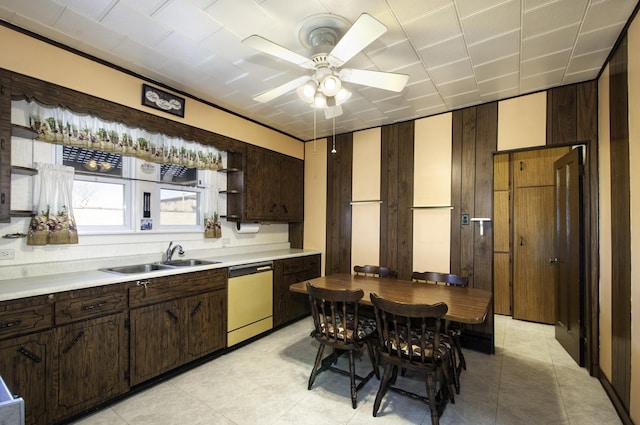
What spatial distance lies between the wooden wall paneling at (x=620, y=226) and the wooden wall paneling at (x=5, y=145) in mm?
4351

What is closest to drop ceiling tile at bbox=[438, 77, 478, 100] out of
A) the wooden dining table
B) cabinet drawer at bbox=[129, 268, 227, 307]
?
the wooden dining table

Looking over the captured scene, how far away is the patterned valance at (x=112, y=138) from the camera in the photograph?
7.53 feet

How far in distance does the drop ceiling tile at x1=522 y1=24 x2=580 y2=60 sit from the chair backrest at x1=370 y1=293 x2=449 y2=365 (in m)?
2.11

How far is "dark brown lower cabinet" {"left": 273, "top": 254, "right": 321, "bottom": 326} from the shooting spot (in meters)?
3.78

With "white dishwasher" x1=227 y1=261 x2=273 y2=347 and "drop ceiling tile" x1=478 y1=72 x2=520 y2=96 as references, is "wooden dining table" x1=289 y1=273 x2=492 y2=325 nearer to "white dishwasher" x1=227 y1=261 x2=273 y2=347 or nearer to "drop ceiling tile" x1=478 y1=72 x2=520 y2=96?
"white dishwasher" x1=227 y1=261 x2=273 y2=347

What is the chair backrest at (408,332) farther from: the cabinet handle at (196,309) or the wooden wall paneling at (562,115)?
the wooden wall paneling at (562,115)

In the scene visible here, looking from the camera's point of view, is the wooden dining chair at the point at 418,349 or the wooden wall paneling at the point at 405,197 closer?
the wooden dining chair at the point at 418,349

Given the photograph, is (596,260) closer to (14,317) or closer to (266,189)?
(266,189)

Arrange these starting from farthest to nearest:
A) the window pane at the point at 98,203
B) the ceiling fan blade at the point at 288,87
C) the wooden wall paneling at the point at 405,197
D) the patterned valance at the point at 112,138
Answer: the wooden wall paneling at the point at 405,197, the window pane at the point at 98,203, the patterned valance at the point at 112,138, the ceiling fan blade at the point at 288,87

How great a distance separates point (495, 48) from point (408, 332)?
230cm

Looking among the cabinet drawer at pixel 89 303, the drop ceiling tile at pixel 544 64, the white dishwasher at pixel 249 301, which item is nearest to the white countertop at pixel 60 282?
the cabinet drawer at pixel 89 303

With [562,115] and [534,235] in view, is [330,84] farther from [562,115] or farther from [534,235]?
[534,235]

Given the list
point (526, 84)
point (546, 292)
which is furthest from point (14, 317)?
A: point (546, 292)

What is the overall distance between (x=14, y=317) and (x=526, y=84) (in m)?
4.54
